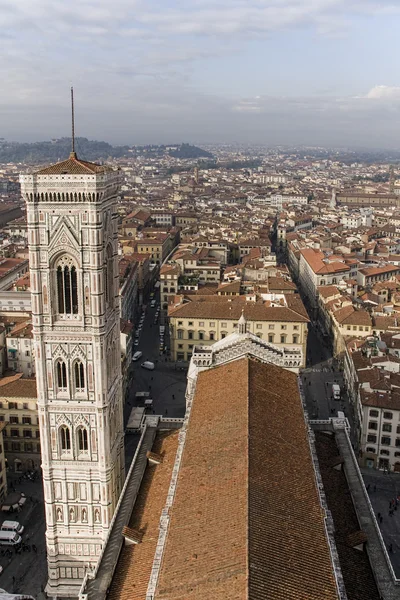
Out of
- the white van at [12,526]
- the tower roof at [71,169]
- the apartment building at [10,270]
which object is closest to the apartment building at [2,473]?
the white van at [12,526]

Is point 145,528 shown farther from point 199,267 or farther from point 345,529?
point 199,267

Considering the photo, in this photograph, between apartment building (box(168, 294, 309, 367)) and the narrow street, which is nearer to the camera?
the narrow street

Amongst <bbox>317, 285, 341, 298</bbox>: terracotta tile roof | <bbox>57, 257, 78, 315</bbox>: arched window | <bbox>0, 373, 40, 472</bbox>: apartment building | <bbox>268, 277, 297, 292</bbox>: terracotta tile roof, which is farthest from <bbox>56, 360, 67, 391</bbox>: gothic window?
<bbox>317, 285, 341, 298</bbox>: terracotta tile roof

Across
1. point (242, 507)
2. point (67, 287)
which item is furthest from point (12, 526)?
point (242, 507)

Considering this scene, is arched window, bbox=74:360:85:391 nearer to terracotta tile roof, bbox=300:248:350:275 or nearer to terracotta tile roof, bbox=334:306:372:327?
terracotta tile roof, bbox=334:306:372:327

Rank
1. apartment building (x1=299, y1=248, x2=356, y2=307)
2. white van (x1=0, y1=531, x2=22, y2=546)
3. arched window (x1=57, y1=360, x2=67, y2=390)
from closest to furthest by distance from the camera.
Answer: arched window (x1=57, y1=360, x2=67, y2=390) < white van (x1=0, y1=531, x2=22, y2=546) < apartment building (x1=299, y1=248, x2=356, y2=307)

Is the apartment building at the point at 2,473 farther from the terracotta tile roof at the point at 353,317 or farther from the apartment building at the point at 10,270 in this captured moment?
the terracotta tile roof at the point at 353,317
